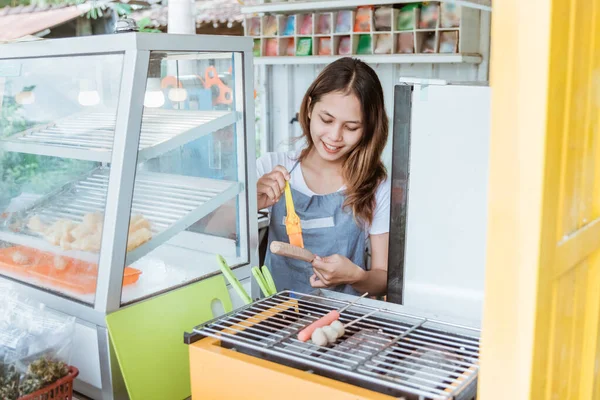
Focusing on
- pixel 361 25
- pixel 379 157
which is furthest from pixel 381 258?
pixel 361 25

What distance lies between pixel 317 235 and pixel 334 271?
42 cm

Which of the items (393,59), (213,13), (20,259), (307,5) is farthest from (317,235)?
(213,13)

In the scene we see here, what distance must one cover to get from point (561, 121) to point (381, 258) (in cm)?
166

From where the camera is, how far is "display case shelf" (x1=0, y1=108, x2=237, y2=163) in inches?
54.4

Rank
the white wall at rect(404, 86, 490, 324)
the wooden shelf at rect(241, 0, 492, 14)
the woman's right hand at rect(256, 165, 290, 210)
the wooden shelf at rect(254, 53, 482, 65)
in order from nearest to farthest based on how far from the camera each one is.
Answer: the white wall at rect(404, 86, 490, 324) → the woman's right hand at rect(256, 165, 290, 210) → the wooden shelf at rect(254, 53, 482, 65) → the wooden shelf at rect(241, 0, 492, 14)

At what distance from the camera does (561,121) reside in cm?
68

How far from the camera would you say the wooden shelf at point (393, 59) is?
3.75 m

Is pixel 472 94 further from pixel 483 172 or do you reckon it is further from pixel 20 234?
pixel 20 234

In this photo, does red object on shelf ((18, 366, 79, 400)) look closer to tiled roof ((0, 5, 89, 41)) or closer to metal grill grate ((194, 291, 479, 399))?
metal grill grate ((194, 291, 479, 399))

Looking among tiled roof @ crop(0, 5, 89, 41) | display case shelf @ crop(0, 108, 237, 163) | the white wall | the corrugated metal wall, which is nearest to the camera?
the white wall

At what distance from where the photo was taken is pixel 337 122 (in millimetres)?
2264

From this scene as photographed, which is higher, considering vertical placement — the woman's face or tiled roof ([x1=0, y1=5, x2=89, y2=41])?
tiled roof ([x1=0, y1=5, x2=89, y2=41])

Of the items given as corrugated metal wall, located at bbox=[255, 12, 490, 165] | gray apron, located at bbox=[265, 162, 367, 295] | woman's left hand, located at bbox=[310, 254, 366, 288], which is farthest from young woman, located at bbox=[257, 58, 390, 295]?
corrugated metal wall, located at bbox=[255, 12, 490, 165]

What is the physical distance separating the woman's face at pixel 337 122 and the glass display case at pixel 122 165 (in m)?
0.64
